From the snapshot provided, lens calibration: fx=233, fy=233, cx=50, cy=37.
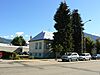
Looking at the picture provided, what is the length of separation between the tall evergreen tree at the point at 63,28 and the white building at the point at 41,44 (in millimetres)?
4103

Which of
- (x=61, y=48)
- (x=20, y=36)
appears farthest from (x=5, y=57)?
(x=20, y=36)

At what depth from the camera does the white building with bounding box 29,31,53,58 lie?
55.1 meters

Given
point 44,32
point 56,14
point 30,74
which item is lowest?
point 30,74

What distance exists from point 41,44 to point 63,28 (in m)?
7.33

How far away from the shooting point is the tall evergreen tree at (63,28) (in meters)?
51.0

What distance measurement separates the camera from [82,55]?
161ft

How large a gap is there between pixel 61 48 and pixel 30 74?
Answer: 29235 millimetres

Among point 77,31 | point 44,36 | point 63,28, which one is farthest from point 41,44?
point 77,31

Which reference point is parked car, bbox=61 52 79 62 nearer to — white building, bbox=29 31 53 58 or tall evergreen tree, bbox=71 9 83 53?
white building, bbox=29 31 53 58

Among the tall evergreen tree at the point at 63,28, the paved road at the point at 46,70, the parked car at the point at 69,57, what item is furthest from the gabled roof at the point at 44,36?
the paved road at the point at 46,70

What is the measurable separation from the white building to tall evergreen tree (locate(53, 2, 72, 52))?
4103mm

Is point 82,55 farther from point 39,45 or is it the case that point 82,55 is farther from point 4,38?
point 4,38

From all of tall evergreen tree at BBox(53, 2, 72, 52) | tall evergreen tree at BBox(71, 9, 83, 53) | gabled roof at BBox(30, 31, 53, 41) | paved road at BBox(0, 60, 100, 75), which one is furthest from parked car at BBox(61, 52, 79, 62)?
A: paved road at BBox(0, 60, 100, 75)

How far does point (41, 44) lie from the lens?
182 feet
